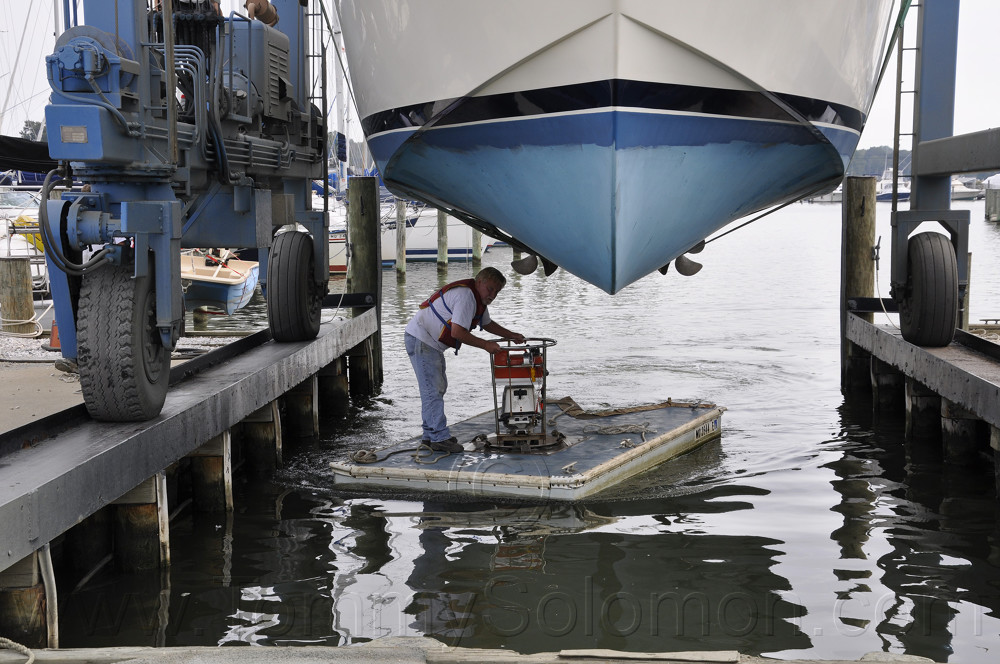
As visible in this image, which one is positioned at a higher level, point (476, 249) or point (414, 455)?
point (476, 249)

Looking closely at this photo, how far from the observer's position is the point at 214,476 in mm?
6680

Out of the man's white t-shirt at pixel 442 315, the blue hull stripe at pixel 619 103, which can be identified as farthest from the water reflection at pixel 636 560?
the blue hull stripe at pixel 619 103

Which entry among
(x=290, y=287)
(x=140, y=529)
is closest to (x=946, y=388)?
(x=290, y=287)

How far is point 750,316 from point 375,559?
1226 centimetres

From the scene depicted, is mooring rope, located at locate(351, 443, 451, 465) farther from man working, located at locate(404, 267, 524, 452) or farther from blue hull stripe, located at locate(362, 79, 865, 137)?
blue hull stripe, located at locate(362, 79, 865, 137)

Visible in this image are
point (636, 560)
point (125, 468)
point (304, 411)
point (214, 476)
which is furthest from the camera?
point (304, 411)

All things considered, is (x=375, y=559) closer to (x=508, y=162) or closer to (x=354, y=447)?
(x=508, y=162)

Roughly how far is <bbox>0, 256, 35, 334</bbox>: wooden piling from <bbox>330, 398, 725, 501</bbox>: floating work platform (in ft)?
18.6

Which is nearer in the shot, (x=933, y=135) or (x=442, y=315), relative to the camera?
(x=442, y=315)

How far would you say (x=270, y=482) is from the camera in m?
7.43

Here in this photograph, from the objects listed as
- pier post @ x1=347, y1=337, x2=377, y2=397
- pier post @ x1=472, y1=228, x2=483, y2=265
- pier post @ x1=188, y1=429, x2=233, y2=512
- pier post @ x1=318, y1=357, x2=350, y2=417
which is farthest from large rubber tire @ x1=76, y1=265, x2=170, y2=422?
pier post @ x1=472, y1=228, x2=483, y2=265

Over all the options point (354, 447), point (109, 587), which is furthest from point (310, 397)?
point (109, 587)

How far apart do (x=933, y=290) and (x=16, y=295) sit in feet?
28.3

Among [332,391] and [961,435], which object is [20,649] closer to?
[961,435]
